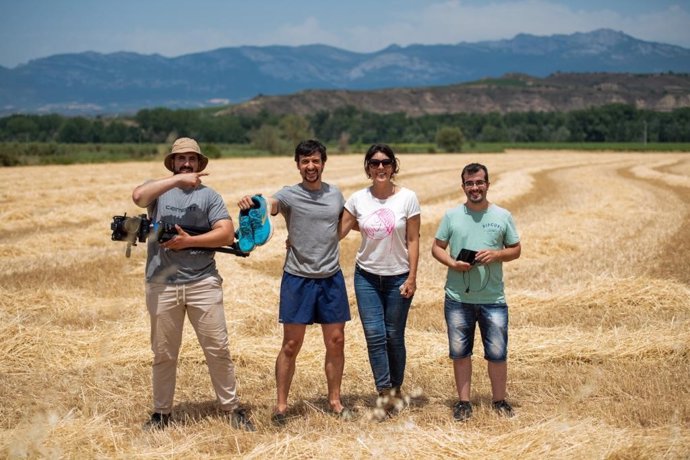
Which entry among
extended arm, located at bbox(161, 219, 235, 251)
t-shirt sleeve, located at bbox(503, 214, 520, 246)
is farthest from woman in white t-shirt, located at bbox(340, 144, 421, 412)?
extended arm, located at bbox(161, 219, 235, 251)

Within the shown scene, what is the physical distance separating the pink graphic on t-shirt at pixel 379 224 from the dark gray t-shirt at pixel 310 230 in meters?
0.24

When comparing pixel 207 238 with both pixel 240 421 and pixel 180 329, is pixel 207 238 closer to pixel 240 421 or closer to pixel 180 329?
pixel 180 329

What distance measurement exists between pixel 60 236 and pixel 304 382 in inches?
393

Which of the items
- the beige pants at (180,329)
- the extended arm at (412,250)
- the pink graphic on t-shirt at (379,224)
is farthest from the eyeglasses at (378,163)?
the beige pants at (180,329)

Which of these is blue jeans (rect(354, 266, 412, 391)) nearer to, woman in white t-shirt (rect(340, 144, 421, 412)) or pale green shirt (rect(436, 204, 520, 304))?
woman in white t-shirt (rect(340, 144, 421, 412))

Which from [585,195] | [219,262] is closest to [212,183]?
[585,195]

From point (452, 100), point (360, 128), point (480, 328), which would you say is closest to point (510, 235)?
point (480, 328)

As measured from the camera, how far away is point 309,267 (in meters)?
5.32

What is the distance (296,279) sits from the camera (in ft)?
17.5

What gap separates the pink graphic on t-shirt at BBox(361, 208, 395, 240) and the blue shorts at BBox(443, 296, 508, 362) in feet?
2.42

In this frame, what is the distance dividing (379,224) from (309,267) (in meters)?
0.63

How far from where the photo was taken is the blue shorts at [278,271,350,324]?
5.31m

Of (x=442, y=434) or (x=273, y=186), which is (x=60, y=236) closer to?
(x=442, y=434)

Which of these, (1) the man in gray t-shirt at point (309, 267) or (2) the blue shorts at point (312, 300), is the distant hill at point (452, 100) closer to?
(1) the man in gray t-shirt at point (309, 267)
